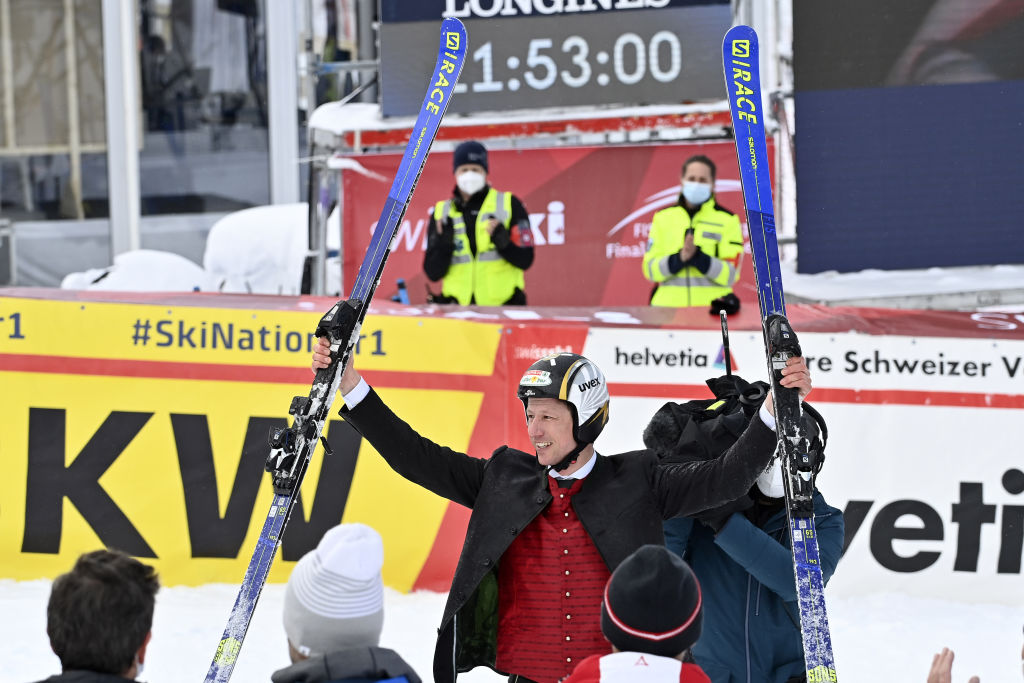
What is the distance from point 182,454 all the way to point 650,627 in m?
3.79

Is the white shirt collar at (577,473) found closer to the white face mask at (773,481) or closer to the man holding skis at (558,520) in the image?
the man holding skis at (558,520)

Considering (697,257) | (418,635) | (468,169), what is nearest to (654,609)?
(418,635)

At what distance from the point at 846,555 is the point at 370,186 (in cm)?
502

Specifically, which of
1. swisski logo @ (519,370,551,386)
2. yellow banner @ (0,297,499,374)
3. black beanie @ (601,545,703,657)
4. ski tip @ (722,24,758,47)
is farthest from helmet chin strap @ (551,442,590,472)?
yellow banner @ (0,297,499,374)

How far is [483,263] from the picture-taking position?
290 inches

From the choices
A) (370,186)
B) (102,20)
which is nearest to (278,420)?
(370,186)

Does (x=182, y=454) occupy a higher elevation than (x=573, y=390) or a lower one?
lower

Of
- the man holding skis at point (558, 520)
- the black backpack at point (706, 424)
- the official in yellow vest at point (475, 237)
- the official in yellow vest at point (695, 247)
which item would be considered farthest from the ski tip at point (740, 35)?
the official in yellow vest at point (475, 237)

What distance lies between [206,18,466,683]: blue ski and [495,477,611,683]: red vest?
0.64 m

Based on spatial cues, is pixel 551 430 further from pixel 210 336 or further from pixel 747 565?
pixel 210 336

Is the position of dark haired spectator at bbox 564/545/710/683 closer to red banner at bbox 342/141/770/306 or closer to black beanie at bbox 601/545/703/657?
black beanie at bbox 601/545/703/657

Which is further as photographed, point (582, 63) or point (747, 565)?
point (582, 63)

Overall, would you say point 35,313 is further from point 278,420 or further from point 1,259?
point 1,259

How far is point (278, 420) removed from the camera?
5.77m
